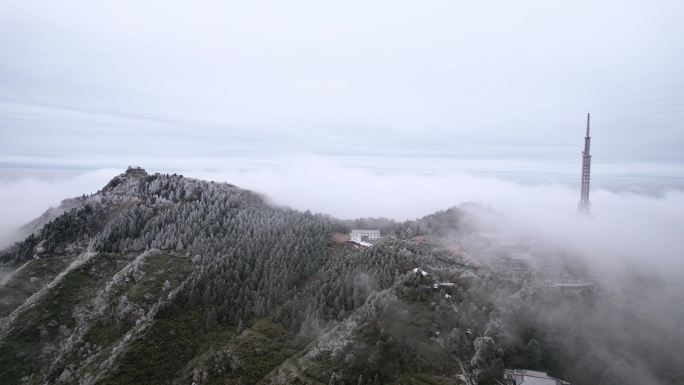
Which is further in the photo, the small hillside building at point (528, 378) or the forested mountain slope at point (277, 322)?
the forested mountain slope at point (277, 322)

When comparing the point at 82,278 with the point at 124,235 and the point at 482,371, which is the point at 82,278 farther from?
the point at 482,371

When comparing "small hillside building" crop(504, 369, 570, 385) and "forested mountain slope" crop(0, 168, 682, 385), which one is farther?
"forested mountain slope" crop(0, 168, 682, 385)

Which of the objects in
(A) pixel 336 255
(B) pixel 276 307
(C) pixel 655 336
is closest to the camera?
(C) pixel 655 336

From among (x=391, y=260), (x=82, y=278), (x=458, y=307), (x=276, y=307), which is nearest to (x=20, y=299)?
(x=82, y=278)

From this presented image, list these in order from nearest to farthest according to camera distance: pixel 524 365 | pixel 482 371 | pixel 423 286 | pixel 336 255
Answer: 1. pixel 482 371
2. pixel 524 365
3. pixel 423 286
4. pixel 336 255

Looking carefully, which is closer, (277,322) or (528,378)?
(528,378)

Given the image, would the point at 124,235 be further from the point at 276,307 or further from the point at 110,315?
the point at 276,307

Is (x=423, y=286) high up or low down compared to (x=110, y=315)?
up

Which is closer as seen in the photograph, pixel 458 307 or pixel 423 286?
pixel 458 307
